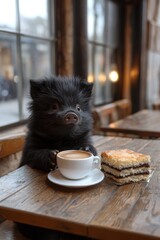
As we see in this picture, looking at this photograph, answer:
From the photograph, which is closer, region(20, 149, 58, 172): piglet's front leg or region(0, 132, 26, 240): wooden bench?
region(20, 149, 58, 172): piglet's front leg

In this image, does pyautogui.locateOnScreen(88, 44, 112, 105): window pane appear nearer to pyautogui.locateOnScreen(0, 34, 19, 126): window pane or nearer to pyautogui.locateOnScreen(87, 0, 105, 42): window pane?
pyautogui.locateOnScreen(87, 0, 105, 42): window pane

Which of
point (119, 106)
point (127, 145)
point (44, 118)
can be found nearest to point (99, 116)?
point (119, 106)

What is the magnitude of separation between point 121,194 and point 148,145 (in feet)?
2.46

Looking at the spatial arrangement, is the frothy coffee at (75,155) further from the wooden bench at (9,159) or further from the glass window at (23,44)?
the glass window at (23,44)

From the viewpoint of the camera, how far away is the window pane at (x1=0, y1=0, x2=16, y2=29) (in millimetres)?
2127

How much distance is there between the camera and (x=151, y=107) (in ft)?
14.5

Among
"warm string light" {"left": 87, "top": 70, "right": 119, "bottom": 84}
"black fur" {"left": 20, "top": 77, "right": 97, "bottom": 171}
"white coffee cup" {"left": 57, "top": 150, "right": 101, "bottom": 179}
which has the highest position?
"warm string light" {"left": 87, "top": 70, "right": 119, "bottom": 84}

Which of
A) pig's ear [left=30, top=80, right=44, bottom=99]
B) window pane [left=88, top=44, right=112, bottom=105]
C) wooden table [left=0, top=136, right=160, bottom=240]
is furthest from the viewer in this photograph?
window pane [left=88, top=44, right=112, bottom=105]

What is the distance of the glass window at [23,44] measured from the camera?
7.34 ft

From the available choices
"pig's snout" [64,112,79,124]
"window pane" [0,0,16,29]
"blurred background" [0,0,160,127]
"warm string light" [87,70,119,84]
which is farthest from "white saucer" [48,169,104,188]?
"warm string light" [87,70,119,84]

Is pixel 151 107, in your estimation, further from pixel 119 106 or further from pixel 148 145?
pixel 148 145

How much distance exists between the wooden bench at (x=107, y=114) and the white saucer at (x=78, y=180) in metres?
1.12

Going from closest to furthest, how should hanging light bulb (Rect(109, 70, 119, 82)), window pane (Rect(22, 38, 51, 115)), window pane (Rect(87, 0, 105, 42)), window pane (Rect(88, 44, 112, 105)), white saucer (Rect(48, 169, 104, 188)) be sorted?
1. white saucer (Rect(48, 169, 104, 188))
2. window pane (Rect(22, 38, 51, 115))
3. window pane (Rect(87, 0, 105, 42))
4. window pane (Rect(88, 44, 112, 105))
5. hanging light bulb (Rect(109, 70, 119, 82))

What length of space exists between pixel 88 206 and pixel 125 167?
0.76ft
